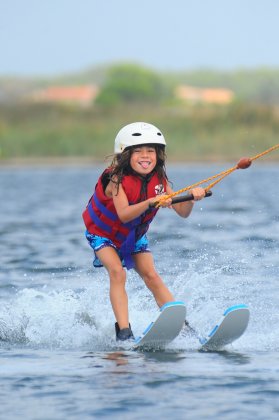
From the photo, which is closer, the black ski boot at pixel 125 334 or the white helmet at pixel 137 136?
the white helmet at pixel 137 136

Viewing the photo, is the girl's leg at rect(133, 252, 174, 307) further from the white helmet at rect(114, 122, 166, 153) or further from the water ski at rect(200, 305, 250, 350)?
the white helmet at rect(114, 122, 166, 153)

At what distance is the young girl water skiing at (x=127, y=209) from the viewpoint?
28.9ft

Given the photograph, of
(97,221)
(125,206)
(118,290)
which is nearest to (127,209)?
(125,206)

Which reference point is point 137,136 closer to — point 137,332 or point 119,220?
point 119,220

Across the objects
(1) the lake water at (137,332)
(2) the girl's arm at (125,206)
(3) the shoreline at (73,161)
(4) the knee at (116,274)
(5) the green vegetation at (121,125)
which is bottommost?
(1) the lake water at (137,332)

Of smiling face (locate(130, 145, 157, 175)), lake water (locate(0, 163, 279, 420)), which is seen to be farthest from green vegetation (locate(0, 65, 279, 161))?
smiling face (locate(130, 145, 157, 175))

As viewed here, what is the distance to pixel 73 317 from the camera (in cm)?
1007

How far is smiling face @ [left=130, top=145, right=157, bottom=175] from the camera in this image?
885cm

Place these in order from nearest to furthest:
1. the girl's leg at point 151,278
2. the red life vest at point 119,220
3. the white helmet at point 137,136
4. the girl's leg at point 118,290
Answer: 1. the white helmet at point 137,136
2. the red life vest at point 119,220
3. the girl's leg at point 118,290
4. the girl's leg at point 151,278

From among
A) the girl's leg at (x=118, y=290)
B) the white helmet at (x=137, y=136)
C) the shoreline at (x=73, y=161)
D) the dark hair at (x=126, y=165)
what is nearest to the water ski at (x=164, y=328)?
the girl's leg at (x=118, y=290)

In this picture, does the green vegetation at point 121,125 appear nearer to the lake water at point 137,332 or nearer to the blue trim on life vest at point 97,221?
the lake water at point 137,332

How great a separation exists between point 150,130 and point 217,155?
40391 mm

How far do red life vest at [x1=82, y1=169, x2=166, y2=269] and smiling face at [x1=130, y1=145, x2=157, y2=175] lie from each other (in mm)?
72

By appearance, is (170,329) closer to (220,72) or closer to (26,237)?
(26,237)
